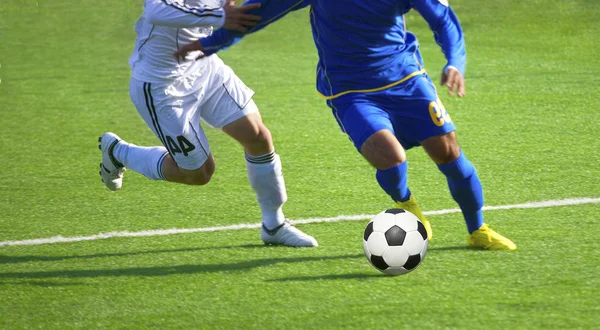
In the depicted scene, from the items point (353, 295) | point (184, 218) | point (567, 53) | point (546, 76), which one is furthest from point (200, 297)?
point (567, 53)

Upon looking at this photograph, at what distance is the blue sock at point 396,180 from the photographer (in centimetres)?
514

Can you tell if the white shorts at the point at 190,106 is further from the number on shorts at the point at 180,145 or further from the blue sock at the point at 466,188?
the blue sock at the point at 466,188

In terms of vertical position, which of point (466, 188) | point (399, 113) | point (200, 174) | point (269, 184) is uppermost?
point (399, 113)

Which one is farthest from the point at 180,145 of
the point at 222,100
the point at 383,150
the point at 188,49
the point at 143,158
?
the point at 383,150

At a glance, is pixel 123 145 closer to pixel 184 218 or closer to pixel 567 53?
pixel 184 218

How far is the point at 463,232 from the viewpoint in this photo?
5.51 m

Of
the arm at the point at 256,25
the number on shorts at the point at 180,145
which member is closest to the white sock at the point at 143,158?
the number on shorts at the point at 180,145

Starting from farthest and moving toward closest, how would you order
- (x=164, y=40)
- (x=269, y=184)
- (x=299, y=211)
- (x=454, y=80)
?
(x=299, y=211)
(x=269, y=184)
(x=164, y=40)
(x=454, y=80)

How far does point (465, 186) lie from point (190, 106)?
1672mm

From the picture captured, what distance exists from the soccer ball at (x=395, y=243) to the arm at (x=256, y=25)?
4.20 ft

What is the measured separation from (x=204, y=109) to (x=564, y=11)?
9.14m

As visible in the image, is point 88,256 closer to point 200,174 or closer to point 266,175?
point 200,174

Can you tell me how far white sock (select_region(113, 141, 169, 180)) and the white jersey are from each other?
1.82 feet

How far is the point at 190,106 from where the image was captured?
217 inches
